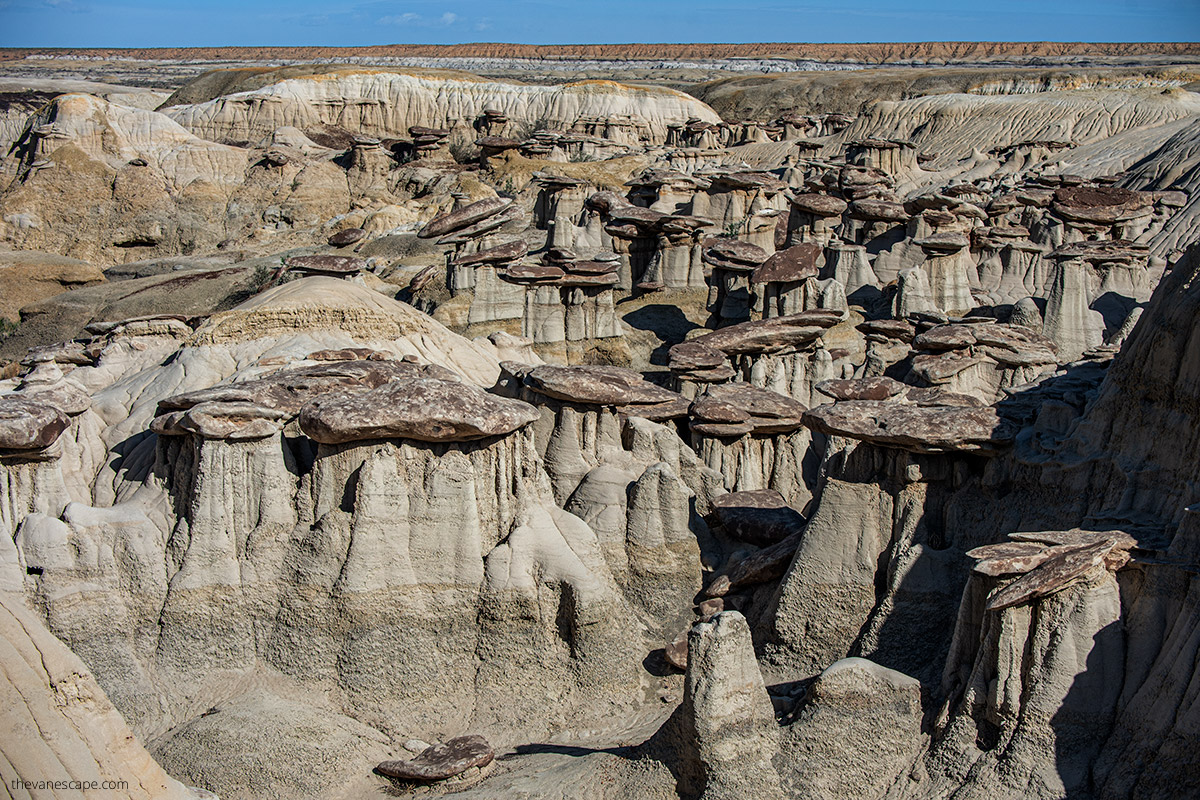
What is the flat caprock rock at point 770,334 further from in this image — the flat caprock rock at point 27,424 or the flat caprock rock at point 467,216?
the flat caprock rock at point 27,424

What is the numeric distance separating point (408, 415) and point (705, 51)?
7272 inches

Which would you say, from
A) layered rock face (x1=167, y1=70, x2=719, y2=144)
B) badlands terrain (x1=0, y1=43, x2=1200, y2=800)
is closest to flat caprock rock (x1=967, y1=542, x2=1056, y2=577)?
badlands terrain (x1=0, y1=43, x2=1200, y2=800)

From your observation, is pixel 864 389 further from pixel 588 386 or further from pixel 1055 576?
pixel 1055 576

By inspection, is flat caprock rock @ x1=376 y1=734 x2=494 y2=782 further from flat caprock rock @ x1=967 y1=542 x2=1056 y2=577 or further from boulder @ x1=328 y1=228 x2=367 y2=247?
boulder @ x1=328 y1=228 x2=367 y2=247

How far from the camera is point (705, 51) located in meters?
184

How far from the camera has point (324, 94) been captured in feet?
225

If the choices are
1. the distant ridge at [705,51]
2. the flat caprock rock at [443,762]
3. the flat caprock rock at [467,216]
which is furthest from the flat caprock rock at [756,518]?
the distant ridge at [705,51]

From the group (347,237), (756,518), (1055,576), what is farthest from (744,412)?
(347,237)

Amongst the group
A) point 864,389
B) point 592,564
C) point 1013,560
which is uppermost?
point 1013,560

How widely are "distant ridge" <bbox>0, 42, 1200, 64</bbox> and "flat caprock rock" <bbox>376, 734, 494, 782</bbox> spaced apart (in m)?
157

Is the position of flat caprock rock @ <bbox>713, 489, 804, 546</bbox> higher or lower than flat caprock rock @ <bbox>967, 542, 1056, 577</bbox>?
lower

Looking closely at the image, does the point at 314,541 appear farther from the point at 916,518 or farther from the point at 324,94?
the point at 324,94

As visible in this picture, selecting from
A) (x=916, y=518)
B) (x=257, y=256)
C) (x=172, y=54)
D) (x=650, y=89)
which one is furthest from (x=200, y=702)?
(x=172, y=54)

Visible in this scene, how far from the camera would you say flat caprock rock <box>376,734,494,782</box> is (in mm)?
10164
